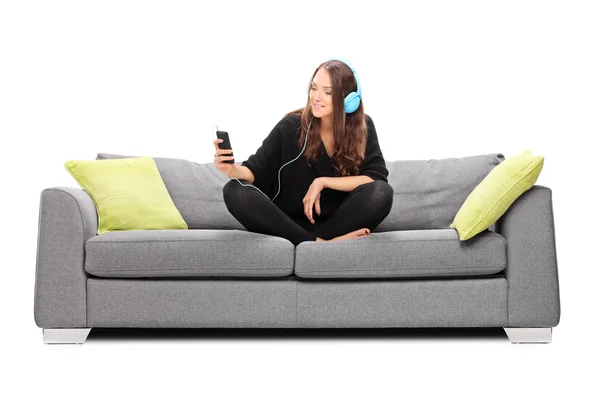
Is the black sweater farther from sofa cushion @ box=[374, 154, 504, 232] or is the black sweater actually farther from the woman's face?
sofa cushion @ box=[374, 154, 504, 232]

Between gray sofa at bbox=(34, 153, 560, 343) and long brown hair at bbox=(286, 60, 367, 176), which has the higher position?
long brown hair at bbox=(286, 60, 367, 176)

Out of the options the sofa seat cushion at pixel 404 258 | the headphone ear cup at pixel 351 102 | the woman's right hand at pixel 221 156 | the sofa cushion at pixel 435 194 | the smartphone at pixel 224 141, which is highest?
the headphone ear cup at pixel 351 102

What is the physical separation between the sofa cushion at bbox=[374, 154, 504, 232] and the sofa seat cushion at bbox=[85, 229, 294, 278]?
94 cm

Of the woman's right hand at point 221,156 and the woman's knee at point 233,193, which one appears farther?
the woman's knee at point 233,193

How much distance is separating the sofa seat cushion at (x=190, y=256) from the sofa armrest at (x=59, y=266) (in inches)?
2.6

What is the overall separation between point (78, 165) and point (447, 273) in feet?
6.30

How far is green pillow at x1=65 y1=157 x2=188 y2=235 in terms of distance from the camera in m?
4.24

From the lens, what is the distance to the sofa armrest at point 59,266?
3.87 meters

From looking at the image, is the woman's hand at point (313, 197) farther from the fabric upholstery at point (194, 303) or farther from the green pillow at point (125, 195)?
the green pillow at point (125, 195)

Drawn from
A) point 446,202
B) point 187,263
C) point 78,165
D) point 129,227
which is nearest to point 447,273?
point 446,202

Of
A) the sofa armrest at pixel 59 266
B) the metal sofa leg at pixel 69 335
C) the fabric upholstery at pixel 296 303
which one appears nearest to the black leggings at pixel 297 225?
the fabric upholstery at pixel 296 303

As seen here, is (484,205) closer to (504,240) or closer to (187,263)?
(504,240)

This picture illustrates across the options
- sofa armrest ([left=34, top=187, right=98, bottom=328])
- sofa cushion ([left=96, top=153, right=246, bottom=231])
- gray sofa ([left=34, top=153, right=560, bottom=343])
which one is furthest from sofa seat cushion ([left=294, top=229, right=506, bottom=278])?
sofa armrest ([left=34, top=187, right=98, bottom=328])

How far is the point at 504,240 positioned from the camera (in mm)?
3852
